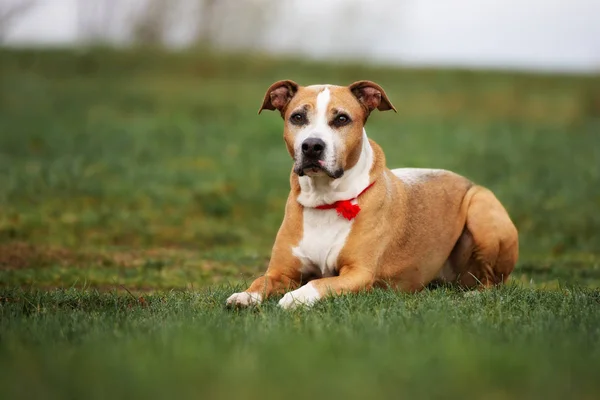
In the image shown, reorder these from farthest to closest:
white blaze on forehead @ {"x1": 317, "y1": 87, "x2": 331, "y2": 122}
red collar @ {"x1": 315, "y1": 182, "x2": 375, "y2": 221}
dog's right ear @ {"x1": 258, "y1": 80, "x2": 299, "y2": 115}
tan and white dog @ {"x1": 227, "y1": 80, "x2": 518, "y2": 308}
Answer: dog's right ear @ {"x1": 258, "y1": 80, "x2": 299, "y2": 115}
red collar @ {"x1": 315, "y1": 182, "x2": 375, "y2": 221}
white blaze on forehead @ {"x1": 317, "y1": 87, "x2": 331, "y2": 122}
tan and white dog @ {"x1": 227, "y1": 80, "x2": 518, "y2": 308}

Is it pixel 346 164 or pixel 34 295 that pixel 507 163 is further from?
pixel 34 295

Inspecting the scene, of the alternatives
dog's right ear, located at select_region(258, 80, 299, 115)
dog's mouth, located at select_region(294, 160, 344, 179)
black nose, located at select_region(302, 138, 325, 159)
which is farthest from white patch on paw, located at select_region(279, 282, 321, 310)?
dog's right ear, located at select_region(258, 80, 299, 115)

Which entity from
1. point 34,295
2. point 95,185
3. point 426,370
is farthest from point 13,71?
point 426,370

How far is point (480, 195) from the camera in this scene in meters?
7.71

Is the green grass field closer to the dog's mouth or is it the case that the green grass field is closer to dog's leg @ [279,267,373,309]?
dog's leg @ [279,267,373,309]

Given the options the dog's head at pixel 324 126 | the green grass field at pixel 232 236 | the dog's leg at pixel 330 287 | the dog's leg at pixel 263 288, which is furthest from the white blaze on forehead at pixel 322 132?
the green grass field at pixel 232 236

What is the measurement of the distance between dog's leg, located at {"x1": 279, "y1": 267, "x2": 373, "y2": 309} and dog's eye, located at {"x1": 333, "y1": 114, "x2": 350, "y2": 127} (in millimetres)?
1170

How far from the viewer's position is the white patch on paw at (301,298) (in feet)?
18.9

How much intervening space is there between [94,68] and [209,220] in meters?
14.4

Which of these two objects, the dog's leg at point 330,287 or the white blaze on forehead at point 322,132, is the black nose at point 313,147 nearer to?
the white blaze on forehead at point 322,132

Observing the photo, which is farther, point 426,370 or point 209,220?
point 209,220

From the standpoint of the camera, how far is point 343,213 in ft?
21.2

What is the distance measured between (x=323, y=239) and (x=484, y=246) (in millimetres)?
1860

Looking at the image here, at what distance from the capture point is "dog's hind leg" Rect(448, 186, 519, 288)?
296 inches
